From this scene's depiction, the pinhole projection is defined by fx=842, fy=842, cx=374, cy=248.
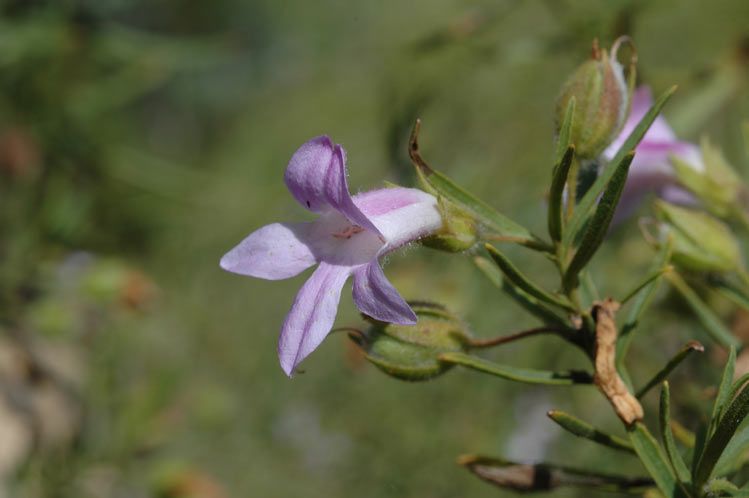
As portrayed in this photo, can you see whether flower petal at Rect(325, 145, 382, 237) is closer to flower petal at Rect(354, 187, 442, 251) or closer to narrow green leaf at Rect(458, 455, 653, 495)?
flower petal at Rect(354, 187, 442, 251)

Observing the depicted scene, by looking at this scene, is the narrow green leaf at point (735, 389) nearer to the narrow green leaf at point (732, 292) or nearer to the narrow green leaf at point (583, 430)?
the narrow green leaf at point (583, 430)

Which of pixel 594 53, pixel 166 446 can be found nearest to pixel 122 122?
pixel 166 446

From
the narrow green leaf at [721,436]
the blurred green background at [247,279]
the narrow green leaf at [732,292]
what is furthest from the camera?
the blurred green background at [247,279]

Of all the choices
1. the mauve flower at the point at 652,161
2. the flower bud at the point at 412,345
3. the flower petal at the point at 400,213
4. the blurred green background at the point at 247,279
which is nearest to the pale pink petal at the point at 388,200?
the flower petal at the point at 400,213

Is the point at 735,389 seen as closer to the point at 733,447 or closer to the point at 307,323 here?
the point at 733,447

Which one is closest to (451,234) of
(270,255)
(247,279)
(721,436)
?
(270,255)

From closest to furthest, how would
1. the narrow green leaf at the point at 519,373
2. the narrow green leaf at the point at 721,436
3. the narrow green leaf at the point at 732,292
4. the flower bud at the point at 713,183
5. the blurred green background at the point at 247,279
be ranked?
the narrow green leaf at the point at 721,436 → the narrow green leaf at the point at 519,373 → the narrow green leaf at the point at 732,292 → the flower bud at the point at 713,183 → the blurred green background at the point at 247,279

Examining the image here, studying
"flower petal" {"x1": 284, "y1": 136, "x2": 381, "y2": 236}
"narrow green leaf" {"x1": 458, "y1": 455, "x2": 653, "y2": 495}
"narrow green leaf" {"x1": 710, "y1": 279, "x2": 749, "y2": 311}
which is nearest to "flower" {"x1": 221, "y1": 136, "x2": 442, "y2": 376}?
"flower petal" {"x1": 284, "y1": 136, "x2": 381, "y2": 236}

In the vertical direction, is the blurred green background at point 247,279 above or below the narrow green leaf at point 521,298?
below
